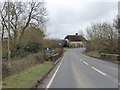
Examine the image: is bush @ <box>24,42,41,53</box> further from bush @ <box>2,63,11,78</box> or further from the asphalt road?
bush @ <box>2,63,11,78</box>

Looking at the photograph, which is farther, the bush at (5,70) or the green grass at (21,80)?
the bush at (5,70)

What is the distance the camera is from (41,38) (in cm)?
5956

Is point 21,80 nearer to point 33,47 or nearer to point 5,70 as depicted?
point 5,70

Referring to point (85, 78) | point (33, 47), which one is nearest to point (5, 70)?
point (85, 78)

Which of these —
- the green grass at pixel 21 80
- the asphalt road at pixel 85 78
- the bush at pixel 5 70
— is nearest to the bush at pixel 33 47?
the asphalt road at pixel 85 78

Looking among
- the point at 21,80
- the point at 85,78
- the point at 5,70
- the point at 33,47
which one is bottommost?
the point at 85,78

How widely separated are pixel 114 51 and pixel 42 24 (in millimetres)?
19298

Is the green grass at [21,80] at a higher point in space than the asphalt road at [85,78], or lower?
higher

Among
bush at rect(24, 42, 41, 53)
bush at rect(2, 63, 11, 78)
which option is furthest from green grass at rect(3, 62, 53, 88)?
bush at rect(24, 42, 41, 53)

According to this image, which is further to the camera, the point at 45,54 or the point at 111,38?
the point at 111,38

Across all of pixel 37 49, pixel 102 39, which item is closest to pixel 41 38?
pixel 37 49

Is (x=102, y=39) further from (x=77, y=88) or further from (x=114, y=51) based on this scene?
(x=77, y=88)

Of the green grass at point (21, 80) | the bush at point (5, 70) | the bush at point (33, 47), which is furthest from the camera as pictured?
the bush at point (33, 47)

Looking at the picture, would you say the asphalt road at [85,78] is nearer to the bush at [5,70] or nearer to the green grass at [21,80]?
the green grass at [21,80]
